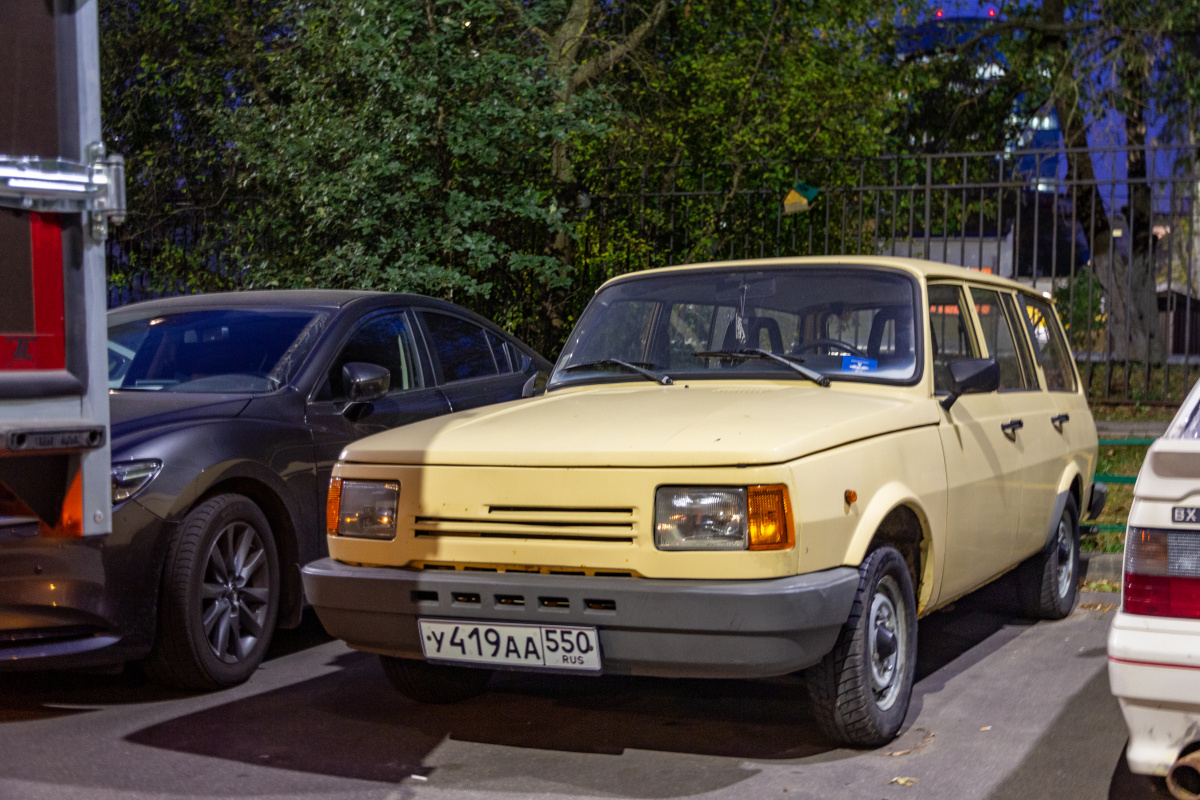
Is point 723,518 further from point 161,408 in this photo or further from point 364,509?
point 161,408

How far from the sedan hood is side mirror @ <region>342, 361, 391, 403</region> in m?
0.47

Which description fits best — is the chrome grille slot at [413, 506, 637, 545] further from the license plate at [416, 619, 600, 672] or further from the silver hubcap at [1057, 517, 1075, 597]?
the silver hubcap at [1057, 517, 1075, 597]

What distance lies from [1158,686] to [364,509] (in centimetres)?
252

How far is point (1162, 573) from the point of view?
332 centimetres

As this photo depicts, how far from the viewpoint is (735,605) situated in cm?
384

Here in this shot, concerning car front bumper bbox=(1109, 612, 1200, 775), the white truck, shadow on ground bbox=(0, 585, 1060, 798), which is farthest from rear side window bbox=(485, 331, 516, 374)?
car front bumper bbox=(1109, 612, 1200, 775)

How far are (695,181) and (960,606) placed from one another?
9113 millimetres

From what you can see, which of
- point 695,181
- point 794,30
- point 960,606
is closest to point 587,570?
point 960,606

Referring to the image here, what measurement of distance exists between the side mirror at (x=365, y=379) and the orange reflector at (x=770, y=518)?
8.29 ft

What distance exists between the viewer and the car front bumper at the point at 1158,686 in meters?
3.18

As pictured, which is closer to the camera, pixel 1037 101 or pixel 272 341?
pixel 272 341

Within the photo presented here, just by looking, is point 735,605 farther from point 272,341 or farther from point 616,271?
point 616,271

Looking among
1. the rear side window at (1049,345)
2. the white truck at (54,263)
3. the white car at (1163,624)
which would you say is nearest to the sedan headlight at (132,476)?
the white truck at (54,263)

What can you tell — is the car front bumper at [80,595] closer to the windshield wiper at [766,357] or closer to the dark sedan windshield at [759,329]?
the dark sedan windshield at [759,329]
